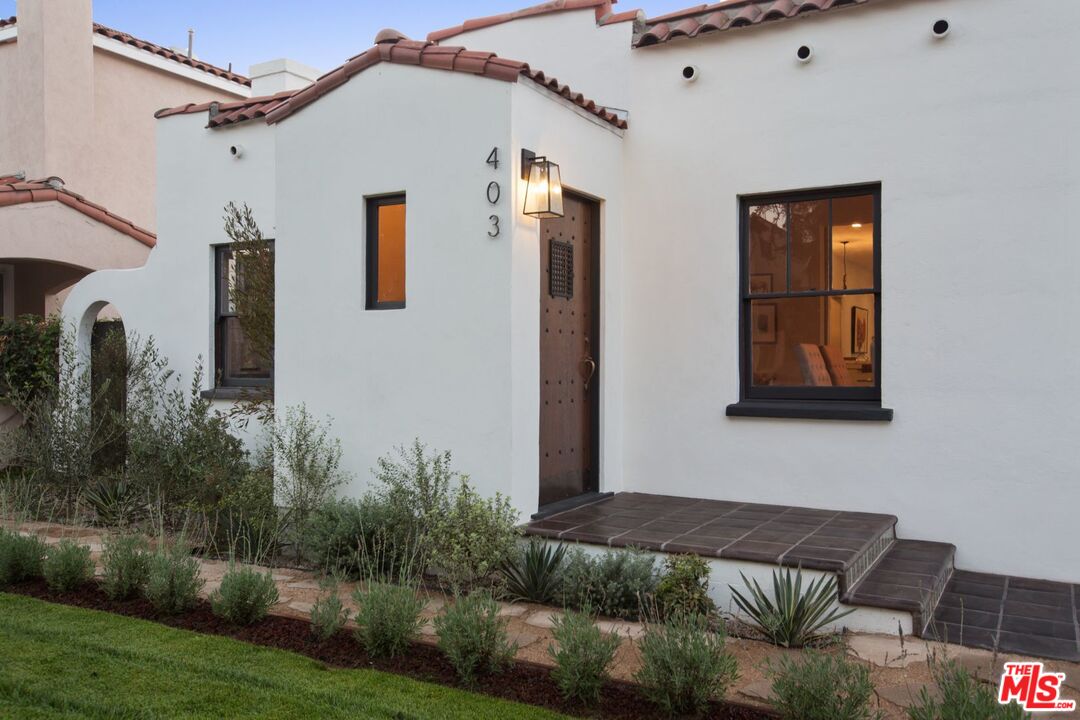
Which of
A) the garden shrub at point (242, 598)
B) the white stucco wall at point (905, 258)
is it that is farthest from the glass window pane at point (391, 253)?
the garden shrub at point (242, 598)

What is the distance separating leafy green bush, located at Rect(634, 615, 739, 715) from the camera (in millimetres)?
3625

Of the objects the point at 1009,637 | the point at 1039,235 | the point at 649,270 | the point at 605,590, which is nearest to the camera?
the point at 1009,637

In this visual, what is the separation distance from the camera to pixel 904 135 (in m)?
6.28

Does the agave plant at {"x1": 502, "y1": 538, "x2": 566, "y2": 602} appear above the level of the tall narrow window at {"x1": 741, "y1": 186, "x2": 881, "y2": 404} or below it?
below

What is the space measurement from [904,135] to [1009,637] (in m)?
3.55

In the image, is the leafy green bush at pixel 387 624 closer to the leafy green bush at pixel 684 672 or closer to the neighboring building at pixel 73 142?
the leafy green bush at pixel 684 672

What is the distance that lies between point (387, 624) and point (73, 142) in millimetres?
11329

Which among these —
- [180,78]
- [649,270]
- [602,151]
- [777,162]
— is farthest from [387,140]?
[180,78]

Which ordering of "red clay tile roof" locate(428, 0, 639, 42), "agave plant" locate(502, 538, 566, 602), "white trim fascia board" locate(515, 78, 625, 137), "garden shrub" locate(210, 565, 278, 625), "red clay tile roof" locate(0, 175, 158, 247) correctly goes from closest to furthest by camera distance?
"garden shrub" locate(210, 565, 278, 625)
"agave plant" locate(502, 538, 566, 602)
"white trim fascia board" locate(515, 78, 625, 137)
"red clay tile roof" locate(428, 0, 639, 42)
"red clay tile roof" locate(0, 175, 158, 247)

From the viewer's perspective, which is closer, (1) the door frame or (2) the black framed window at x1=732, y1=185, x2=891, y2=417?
(2) the black framed window at x1=732, y1=185, x2=891, y2=417

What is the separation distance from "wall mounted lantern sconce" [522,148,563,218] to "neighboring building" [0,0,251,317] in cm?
724

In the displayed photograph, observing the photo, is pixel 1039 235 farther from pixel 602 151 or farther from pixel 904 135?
pixel 602 151

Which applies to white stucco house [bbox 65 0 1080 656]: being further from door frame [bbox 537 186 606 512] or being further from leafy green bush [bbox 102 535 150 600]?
leafy green bush [bbox 102 535 150 600]

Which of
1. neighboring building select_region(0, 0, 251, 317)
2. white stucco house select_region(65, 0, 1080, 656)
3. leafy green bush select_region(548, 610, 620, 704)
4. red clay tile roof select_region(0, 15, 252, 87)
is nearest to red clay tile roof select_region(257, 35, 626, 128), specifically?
white stucco house select_region(65, 0, 1080, 656)
